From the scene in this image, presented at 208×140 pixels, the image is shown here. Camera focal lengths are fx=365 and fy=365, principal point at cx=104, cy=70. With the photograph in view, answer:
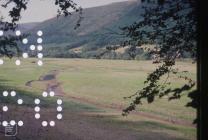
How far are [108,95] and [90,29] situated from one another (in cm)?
45

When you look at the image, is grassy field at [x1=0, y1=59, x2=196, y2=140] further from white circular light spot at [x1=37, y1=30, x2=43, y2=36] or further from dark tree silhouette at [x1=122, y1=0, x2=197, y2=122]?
white circular light spot at [x1=37, y1=30, x2=43, y2=36]

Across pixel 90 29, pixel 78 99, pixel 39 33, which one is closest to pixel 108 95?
pixel 78 99

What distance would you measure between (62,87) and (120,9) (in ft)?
2.09

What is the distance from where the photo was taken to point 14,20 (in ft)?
7.68

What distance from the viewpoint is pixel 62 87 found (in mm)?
2365

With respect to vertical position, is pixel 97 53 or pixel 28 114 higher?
pixel 97 53

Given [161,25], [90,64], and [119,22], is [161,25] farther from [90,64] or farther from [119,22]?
[90,64]

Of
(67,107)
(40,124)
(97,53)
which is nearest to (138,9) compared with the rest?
(97,53)

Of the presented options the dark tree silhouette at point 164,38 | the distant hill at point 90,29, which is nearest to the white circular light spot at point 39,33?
the distant hill at point 90,29

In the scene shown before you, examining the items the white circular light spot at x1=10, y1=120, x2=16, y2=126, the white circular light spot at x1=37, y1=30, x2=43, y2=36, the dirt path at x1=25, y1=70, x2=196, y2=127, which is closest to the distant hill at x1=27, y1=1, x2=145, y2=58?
the white circular light spot at x1=37, y1=30, x2=43, y2=36

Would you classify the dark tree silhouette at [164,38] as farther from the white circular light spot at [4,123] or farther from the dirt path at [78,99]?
the white circular light spot at [4,123]

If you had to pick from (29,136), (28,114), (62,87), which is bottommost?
(29,136)

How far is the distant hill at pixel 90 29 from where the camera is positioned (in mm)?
2352

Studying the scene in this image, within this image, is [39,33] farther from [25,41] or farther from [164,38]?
[164,38]
